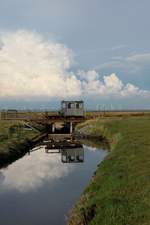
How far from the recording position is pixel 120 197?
1869 cm

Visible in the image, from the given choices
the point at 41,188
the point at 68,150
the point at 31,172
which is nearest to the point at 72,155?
the point at 68,150

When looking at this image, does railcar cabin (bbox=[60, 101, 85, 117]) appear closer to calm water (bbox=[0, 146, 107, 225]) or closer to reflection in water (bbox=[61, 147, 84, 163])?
reflection in water (bbox=[61, 147, 84, 163])

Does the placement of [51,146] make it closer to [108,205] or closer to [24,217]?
[24,217]

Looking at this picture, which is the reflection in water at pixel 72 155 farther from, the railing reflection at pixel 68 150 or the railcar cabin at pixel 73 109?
the railcar cabin at pixel 73 109

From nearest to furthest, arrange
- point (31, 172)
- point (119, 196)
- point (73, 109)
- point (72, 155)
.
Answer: point (119, 196)
point (31, 172)
point (72, 155)
point (73, 109)

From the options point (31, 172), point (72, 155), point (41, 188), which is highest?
point (41, 188)

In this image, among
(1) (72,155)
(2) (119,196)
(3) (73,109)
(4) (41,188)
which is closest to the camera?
(2) (119,196)

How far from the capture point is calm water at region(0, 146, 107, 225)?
23.0m

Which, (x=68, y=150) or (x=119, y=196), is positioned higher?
(x=119, y=196)

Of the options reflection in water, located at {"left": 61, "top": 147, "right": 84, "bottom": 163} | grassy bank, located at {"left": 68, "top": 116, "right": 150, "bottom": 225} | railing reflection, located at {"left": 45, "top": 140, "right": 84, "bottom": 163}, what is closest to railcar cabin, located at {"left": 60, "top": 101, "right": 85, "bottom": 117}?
railing reflection, located at {"left": 45, "top": 140, "right": 84, "bottom": 163}

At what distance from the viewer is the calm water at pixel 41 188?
75.4 feet

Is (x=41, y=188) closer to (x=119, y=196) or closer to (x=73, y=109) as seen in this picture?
(x=119, y=196)

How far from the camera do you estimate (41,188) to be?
3156 cm

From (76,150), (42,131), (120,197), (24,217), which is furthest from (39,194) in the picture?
(42,131)
